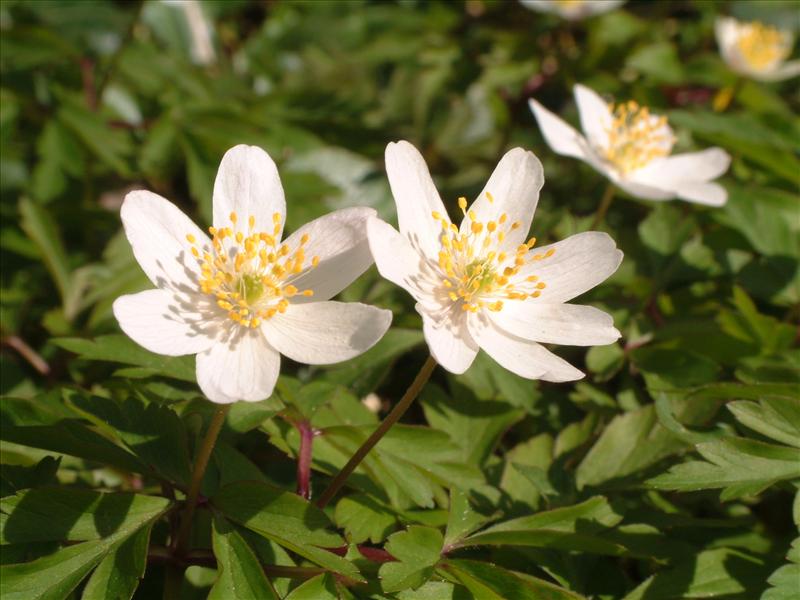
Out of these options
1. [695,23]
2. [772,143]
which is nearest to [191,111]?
[772,143]

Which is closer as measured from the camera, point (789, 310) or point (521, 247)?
point (521, 247)

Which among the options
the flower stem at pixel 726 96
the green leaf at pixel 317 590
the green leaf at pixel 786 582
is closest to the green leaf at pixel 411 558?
the green leaf at pixel 317 590

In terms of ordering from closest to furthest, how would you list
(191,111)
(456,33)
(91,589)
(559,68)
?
(91,589)
(191,111)
(559,68)
(456,33)

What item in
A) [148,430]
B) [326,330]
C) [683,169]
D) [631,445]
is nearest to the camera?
[326,330]

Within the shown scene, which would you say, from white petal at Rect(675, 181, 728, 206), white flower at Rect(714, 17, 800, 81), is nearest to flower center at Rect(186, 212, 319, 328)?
white petal at Rect(675, 181, 728, 206)

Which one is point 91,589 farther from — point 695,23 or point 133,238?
point 695,23

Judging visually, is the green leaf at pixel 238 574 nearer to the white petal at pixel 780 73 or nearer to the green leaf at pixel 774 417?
the green leaf at pixel 774 417

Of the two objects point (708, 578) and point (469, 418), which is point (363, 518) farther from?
point (708, 578)

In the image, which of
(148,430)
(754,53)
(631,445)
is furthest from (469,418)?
(754,53)
